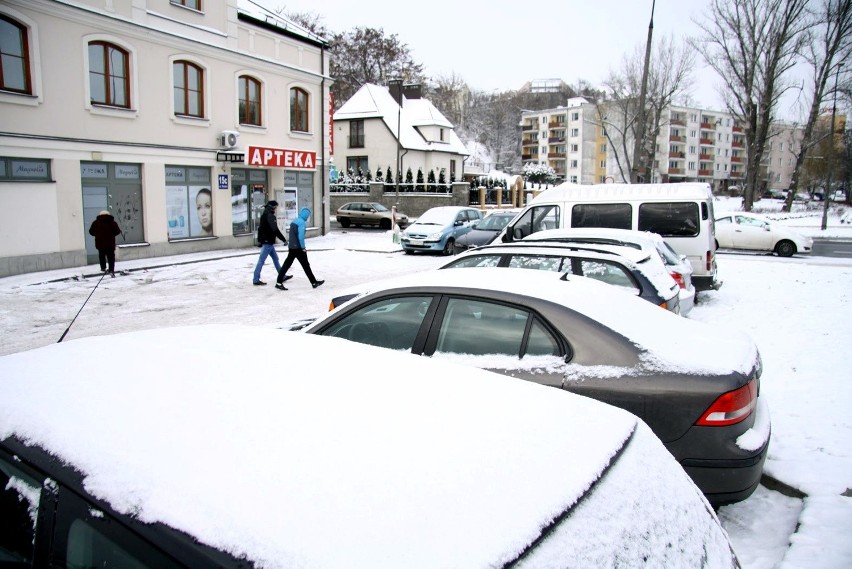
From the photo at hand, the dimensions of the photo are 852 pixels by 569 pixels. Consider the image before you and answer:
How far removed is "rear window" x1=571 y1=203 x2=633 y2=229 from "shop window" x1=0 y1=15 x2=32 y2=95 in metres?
14.1

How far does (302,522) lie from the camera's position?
4.20ft

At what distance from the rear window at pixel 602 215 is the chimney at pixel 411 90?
4621 centimetres

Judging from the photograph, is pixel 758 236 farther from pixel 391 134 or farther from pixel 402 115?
pixel 402 115

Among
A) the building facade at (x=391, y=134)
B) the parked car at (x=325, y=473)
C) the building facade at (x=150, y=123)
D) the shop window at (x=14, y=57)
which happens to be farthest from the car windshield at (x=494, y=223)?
the building facade at (x=391, y=134)

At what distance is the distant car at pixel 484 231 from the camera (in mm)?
19844

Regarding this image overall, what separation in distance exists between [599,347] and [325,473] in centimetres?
271

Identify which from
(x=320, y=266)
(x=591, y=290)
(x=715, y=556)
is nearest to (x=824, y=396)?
(x=591, y=290)

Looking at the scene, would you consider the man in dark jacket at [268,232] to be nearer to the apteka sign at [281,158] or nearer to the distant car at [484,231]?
the distant car at [484,231]

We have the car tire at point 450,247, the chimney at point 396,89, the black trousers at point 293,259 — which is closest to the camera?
the black trousers at point 293,259

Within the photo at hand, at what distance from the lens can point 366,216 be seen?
113ft

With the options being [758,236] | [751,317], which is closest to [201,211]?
[751,317]

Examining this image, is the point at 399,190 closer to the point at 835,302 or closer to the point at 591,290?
the point at 835,302

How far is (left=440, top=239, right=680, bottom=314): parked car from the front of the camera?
21.1 ft

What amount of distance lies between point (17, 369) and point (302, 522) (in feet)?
4.96
